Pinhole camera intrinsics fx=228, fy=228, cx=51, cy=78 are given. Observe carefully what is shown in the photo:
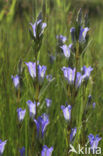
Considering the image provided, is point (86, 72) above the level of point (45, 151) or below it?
above

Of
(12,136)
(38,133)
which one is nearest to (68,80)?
(38,133)

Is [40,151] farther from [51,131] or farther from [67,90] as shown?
[51,131]

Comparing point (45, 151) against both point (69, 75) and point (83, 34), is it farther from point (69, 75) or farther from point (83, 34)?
point (83, 34)

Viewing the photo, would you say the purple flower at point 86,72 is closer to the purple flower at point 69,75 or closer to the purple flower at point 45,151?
the purple flower at point 69,75

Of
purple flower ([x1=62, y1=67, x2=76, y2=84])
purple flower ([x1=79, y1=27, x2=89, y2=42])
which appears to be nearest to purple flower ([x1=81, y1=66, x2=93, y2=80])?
purple flower ([x1=62, y1=67, x2=76, y2=84])

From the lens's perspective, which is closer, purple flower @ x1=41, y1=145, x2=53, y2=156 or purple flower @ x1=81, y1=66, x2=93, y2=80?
purple flower @ x1=41, y1=145, x2=53, y2=156

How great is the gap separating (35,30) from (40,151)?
352mm

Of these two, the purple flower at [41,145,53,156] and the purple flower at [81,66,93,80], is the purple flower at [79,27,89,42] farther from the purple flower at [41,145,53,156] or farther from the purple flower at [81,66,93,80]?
the purple flower at [41,145,53,156]

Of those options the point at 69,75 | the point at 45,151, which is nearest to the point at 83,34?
the point at 69,75

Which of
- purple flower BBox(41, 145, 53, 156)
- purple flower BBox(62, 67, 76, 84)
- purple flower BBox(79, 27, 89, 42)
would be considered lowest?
purple flower BBox(41, 145, 53, 156)

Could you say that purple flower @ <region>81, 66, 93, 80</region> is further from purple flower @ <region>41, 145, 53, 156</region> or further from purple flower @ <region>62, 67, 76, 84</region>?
purple flower @ <region>41, 145, 53, 156</region>

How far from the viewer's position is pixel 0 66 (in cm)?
91

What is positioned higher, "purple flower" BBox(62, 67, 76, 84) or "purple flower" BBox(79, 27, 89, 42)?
"purple flower" BBox(79, 27, 89, 42)

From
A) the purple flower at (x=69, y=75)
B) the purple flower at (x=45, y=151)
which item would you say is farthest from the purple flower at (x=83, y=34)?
the purple flower at (x=45, y=151)
